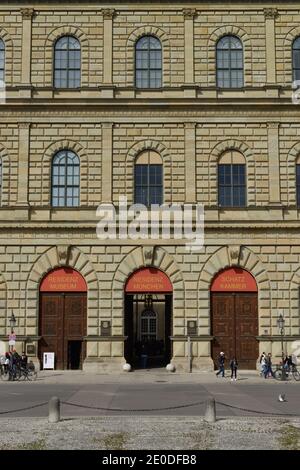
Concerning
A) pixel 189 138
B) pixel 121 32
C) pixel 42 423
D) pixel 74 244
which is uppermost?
pixel 121 32

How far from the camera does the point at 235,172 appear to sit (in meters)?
42.2

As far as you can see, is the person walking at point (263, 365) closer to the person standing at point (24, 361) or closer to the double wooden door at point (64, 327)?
the double wooden door at point (64, 327)

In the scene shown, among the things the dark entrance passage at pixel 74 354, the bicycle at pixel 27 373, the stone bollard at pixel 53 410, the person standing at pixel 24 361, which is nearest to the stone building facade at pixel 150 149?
the dark entrance passage at pixel 74 354

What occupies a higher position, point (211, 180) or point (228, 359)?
point (211, 180)

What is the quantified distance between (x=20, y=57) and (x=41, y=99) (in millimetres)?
3132

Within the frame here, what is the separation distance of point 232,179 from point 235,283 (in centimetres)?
634

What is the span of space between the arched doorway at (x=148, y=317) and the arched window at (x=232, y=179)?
20.0 feet

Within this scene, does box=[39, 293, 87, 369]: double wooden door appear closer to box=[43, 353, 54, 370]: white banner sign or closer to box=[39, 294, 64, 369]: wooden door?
box=[39, 294, 64, 369]: wooden door

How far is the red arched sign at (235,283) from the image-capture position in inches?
1622

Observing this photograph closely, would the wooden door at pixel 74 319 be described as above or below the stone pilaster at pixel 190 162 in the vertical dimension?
below

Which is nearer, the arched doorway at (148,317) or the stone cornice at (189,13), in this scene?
the arched doorway at (148,317)
